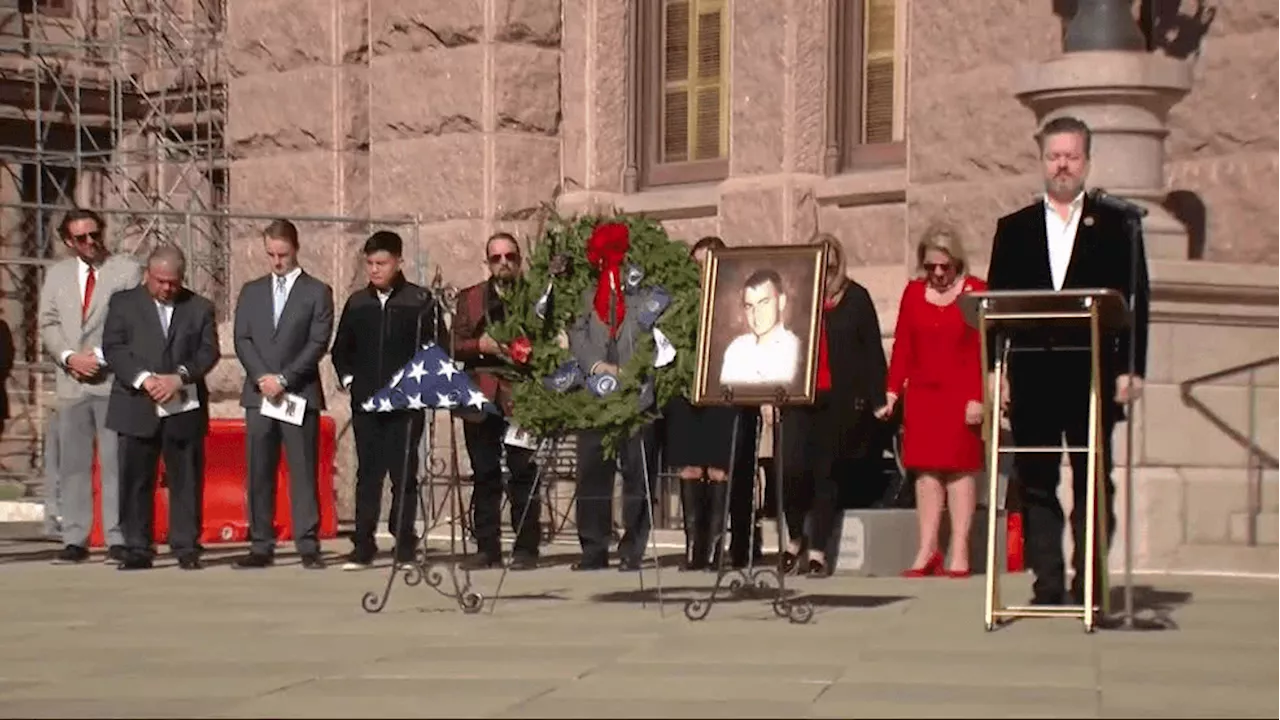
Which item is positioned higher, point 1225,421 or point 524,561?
point 1225,421

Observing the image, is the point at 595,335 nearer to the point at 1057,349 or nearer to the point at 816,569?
the point at 1057,349

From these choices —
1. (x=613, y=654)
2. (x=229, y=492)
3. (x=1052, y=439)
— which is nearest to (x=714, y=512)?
(x=1052, y=439)

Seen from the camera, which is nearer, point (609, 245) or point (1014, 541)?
point (609, 245)

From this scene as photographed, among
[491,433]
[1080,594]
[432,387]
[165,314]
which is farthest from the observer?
[165,314]

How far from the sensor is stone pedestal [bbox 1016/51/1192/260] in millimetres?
16266

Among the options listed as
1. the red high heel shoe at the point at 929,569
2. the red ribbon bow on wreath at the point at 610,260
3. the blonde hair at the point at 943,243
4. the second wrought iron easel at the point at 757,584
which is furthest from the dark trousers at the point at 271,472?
the red ribbon bow on wreath at the point at 610,260

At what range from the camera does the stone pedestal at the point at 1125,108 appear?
1627 centimetres

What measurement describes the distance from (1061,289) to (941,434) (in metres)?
3.75

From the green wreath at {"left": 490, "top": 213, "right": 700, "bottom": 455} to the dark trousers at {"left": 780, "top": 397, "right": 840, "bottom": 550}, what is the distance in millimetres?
2440

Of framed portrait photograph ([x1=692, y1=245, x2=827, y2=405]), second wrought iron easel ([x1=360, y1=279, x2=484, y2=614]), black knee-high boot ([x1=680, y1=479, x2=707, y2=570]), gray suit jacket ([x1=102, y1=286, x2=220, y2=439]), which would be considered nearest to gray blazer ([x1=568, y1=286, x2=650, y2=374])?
framed portrait photograph ([x1=692, y1=245, x2=827, y2=405])

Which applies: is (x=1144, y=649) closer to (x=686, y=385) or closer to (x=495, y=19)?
(x=686, y=385)

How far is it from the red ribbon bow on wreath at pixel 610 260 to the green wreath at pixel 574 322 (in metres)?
0.04

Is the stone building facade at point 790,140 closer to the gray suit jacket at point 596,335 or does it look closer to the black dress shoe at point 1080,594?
the gray suit jacket at point 596,335

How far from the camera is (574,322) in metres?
13.7
